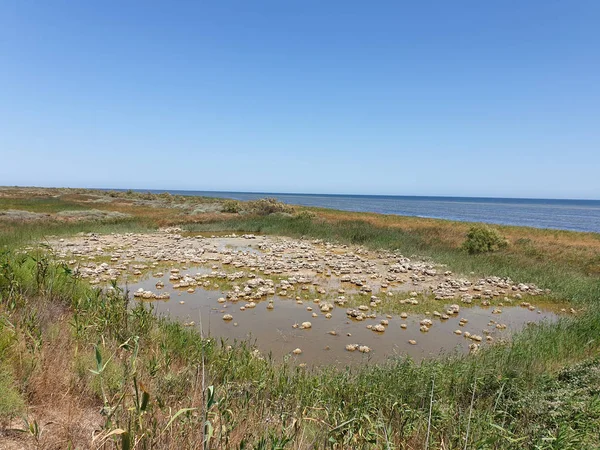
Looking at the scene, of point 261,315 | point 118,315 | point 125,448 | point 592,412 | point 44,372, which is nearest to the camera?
point 125,448

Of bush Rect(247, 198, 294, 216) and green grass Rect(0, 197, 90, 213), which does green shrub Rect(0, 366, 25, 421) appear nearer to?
bush Rect(247, 198, 294, 216)

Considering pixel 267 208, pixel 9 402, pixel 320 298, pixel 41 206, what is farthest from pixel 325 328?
pixel 41 206

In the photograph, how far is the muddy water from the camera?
7.81m

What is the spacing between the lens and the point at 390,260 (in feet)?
59.9

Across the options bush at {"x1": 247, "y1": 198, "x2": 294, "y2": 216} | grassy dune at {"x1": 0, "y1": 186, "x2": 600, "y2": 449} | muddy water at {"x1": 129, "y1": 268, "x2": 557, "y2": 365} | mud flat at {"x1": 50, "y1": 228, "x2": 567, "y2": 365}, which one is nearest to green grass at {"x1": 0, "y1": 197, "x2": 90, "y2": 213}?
bush at {"x1": 247, "y1": 198, "x2": 294, "y2": 216}

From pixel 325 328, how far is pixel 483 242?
15732 millimetres

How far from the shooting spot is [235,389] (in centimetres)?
370

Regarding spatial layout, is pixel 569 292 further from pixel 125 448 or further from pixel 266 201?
pixel 266 201

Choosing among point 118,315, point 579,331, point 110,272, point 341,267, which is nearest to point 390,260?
point 341,267

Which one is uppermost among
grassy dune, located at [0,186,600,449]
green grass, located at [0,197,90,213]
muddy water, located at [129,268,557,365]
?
green grass, located at [0,197,90,213]

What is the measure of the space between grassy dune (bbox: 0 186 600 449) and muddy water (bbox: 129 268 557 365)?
4.42ft

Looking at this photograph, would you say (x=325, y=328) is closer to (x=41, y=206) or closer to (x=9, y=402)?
(x=9, y=402)

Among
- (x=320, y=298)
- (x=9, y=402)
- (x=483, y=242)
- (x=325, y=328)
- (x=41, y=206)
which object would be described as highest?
(x=41, y=206)

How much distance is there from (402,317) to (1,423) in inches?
389
